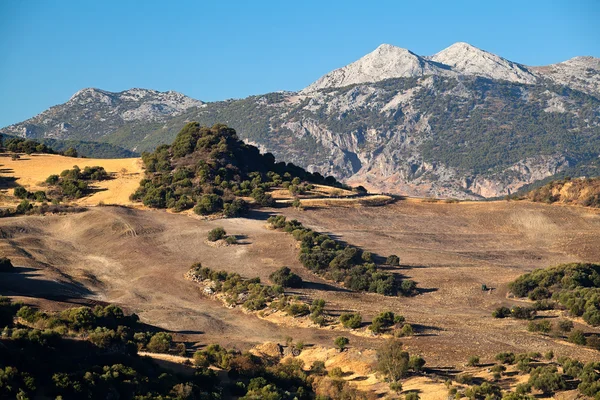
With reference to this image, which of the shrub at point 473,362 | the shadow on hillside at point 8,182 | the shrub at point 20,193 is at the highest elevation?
the shadow on hillside at point 8,182

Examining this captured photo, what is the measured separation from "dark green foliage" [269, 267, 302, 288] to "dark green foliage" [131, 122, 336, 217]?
22.5 m

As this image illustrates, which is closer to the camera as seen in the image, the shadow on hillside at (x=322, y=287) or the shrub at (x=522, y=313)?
the shrub at (x=522, y=313)

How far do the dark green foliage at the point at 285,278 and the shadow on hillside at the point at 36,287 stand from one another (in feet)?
46.4

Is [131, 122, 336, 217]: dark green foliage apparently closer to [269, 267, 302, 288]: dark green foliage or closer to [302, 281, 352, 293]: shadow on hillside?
[269, 267, 302, 288]: dark green foliage

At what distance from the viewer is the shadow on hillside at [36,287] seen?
49234 mm

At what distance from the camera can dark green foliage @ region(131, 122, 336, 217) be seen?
85188mm

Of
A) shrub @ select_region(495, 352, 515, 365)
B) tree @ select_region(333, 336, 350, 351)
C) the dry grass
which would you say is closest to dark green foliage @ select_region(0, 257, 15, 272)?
tree @ select_region(333, 336, 350, 351)

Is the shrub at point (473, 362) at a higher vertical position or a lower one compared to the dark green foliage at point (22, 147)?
lower

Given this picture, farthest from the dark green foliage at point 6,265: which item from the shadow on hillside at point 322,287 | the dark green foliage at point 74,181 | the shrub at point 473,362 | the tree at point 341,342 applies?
the shrub at point 473,362

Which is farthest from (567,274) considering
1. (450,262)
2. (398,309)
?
(398,309)

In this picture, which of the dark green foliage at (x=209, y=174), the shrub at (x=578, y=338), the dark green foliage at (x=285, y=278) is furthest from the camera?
the dark green foliage at (x=209, y=174)

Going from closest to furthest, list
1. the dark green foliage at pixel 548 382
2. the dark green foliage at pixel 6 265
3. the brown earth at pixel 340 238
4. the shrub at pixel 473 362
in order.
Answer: the dark green foliage at pixel 548 382
the shrub at pixel 473 362
the brown earth at pixel 340 238
the dark green foliage at pixel 6 265

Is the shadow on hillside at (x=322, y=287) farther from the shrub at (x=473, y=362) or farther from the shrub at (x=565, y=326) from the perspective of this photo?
the shrub at (x=473, y=362)

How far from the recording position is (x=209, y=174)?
93562mm
